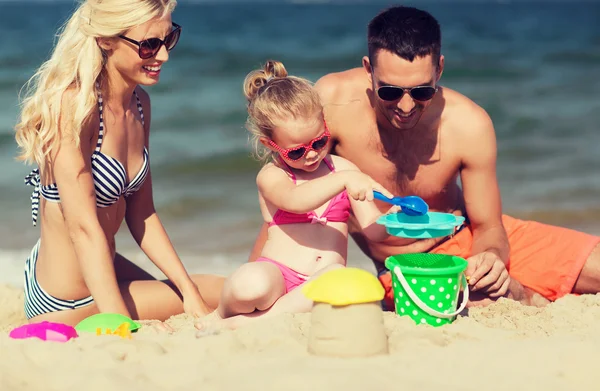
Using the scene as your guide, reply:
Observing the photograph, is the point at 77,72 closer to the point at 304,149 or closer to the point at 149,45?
the point at 149,45

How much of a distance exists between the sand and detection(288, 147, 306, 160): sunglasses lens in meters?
0.77

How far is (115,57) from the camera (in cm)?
387

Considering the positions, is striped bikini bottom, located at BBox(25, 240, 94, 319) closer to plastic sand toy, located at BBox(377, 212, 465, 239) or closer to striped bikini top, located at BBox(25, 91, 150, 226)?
striped bikini top, located at BBox(25, 91, 150, 226)

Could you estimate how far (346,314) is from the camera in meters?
2.83

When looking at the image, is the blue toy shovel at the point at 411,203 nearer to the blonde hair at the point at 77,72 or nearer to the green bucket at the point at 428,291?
the green bucket at the point at 428,291

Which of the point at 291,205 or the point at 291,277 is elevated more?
the point at 291,205

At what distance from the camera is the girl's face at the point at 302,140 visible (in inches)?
147

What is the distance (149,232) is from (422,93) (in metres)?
1.64

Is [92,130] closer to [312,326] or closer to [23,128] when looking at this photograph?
[23,128]

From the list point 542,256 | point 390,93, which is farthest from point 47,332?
point 542,256

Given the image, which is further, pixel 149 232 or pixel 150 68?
pixel 149 232

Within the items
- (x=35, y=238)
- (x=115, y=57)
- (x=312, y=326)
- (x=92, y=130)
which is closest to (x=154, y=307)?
(x=92, y=130)

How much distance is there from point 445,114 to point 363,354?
181 cm

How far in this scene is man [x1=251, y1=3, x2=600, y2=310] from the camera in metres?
4.22
